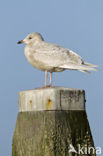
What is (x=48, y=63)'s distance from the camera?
667cm

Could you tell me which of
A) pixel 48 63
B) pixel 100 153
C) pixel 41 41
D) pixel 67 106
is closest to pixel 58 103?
pixel 67 106

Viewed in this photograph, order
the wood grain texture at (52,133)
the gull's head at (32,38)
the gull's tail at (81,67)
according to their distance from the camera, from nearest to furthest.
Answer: the wood grain texture at (52,133) < the gull's tail at (81,67) < the gull's head at (32,38)

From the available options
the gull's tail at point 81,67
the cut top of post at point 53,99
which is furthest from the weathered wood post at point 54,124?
the gull's tail at point 81,67

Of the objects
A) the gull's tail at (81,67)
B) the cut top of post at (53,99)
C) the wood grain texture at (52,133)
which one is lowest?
the wood grain texture at (52,133)

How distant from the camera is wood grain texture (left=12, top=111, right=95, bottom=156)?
15.8ft

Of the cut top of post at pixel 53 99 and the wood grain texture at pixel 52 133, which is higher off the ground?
the cut top of post at pixel 53 99

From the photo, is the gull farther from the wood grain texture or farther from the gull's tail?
the wood grain texture

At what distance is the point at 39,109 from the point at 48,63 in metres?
1.91

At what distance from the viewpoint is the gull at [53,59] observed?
6.60 m

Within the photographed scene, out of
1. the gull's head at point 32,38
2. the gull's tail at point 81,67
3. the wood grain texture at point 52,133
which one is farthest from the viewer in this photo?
the gull's head at point 32,38

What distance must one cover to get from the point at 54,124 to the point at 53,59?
88.5 inches

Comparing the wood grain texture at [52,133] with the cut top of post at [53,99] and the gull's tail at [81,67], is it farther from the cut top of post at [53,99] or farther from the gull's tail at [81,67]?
the gull's tail at [81,67]

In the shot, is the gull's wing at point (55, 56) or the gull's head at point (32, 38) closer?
the gull's wing at point (55, 56)

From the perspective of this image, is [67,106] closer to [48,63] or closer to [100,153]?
→ [100,153]
